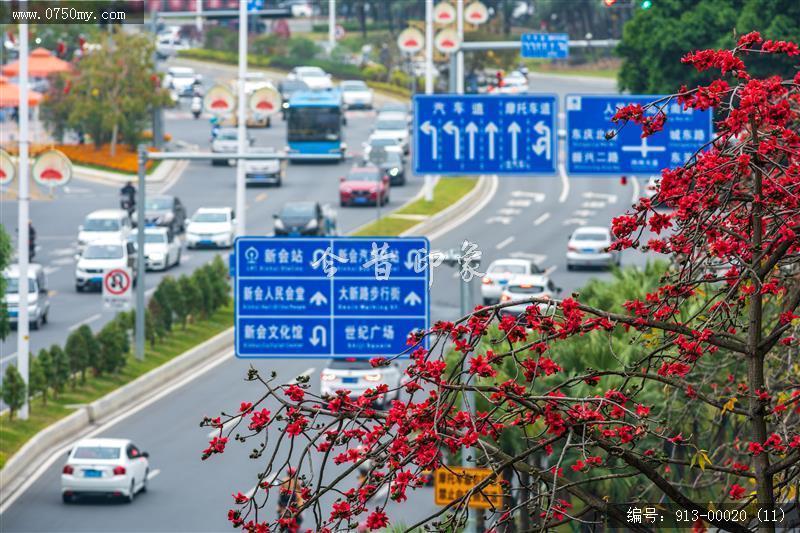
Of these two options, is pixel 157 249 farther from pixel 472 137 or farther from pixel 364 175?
pixel 472 137

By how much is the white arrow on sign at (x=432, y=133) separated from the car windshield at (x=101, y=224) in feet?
102

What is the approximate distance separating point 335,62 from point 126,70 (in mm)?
35863

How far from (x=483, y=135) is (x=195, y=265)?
2914 cm

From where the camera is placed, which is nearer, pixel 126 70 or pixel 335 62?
pixel 126 70

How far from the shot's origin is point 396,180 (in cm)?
7331

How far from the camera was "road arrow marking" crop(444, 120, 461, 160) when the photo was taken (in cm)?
2964

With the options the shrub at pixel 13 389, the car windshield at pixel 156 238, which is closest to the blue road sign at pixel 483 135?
the shrub at pixel 13 389

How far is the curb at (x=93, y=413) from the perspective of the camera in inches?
1332

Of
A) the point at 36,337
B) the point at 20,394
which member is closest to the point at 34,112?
the point at 36,337

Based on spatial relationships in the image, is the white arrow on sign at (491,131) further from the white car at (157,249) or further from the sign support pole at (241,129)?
the white car at (157,249)

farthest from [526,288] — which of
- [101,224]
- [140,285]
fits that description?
[101,224]

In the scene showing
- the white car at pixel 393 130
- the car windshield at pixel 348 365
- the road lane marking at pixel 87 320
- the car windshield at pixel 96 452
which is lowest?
the car windshield at pixel 96 452

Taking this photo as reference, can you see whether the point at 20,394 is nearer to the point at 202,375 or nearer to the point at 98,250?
the point at 202,375

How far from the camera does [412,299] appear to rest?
23.0 metres
